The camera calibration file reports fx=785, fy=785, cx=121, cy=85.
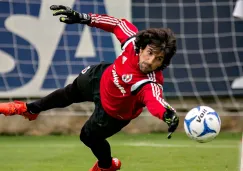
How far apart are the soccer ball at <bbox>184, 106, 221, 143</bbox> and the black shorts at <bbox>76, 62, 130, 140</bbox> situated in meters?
0.90

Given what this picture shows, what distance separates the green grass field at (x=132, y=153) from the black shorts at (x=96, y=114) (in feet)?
3.14

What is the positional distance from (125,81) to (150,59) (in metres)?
0.31

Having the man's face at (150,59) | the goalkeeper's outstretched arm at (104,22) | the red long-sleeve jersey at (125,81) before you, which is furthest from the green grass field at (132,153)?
the man's face at (150,59)

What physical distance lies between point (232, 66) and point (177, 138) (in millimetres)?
1191

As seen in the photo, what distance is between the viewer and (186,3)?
9.89m

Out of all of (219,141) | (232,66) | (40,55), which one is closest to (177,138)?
(219,141)

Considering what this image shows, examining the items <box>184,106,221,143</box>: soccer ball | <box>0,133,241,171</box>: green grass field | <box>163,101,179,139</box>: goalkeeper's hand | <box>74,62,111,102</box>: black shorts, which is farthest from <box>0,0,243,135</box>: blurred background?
<box>163,101,179,139</box>: goalkeeper's hand

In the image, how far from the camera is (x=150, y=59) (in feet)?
18.6

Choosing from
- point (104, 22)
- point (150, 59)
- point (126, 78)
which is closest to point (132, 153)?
point (104, 22)

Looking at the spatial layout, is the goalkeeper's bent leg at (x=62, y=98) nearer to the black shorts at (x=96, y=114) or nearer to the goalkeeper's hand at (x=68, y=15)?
the black shorts at (x=96, y=114)

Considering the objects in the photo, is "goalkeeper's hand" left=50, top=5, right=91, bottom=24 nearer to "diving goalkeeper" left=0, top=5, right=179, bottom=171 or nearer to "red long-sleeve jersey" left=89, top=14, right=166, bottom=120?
"diving goalkeeper" left=0, top=5, right=179, bottom=171

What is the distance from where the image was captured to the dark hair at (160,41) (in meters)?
5.70

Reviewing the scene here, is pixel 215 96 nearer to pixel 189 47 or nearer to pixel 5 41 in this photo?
pixel 189 47

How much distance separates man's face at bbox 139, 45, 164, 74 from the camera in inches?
223
